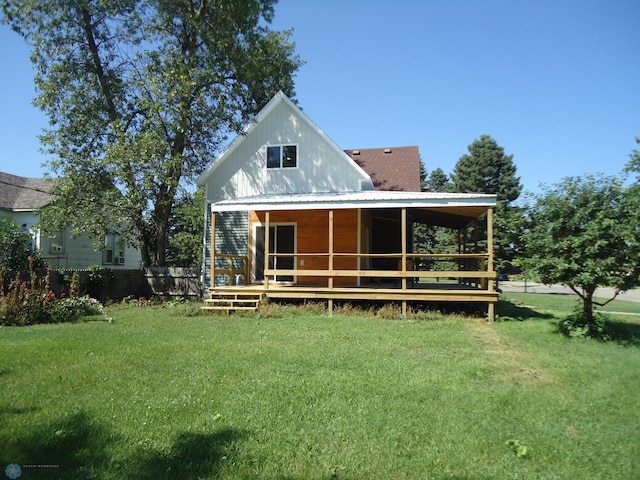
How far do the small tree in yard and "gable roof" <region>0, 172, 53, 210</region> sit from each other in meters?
20.3

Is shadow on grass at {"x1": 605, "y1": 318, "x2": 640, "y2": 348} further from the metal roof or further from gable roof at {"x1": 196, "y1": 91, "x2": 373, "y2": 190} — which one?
gable roof at {"x1": 196, "y1": 91, "x2": 373, "y2": 190}

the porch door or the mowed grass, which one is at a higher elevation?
the porch door

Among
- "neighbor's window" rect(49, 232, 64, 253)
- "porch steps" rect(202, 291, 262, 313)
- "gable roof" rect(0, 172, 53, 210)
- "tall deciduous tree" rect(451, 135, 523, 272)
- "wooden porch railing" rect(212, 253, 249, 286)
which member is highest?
"tall deciduous tree" rect(451, 135, 523, 272)

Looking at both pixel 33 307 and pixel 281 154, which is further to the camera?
pixel 281 154

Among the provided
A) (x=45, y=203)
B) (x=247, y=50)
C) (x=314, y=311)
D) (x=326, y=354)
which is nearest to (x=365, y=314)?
(x=314, y=311)

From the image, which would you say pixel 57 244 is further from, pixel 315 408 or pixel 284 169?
pixel 315 408

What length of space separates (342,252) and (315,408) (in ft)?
33.2

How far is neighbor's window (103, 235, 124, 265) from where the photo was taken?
2372 cm

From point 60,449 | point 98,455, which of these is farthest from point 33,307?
point 98,455

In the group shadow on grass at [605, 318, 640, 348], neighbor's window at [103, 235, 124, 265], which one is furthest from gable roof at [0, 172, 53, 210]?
shadow on grass at [605, 318, 640, 348]

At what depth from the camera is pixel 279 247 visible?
1517cm

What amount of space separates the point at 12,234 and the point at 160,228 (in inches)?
213

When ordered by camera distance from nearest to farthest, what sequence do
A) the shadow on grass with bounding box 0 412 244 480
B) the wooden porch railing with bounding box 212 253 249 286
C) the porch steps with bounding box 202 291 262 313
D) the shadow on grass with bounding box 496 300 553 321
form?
1. the shadow on grass with bounding box 0 412 244 480
2. the shadow on grass with bounding box 496 300 553 321
3. the porch steps with bounding box 202 291 262 313
4. the wooden porch railing with bounding box 212 253 249 286

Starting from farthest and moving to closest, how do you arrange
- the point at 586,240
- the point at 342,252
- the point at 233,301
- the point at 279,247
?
1. the point at 279,247
2. the point at 342,252
3. the point at 233,301
4. the point at 586,240
